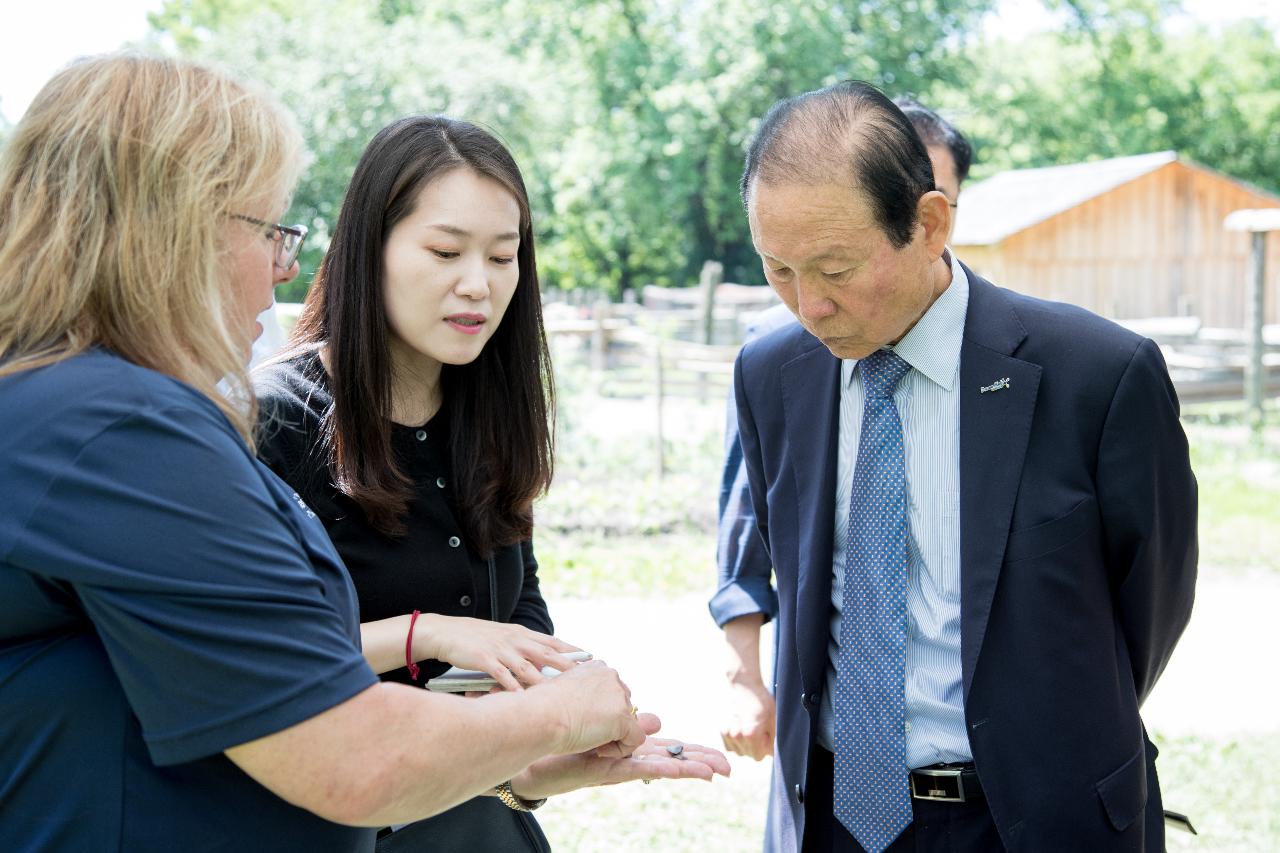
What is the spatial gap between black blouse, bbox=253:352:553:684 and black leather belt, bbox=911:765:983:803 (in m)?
0.82

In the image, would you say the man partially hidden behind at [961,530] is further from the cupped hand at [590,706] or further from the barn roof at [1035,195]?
the barn roof at [1035,195]

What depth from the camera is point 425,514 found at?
7.56 ft

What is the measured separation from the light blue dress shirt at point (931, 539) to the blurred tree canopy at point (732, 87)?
26.2m

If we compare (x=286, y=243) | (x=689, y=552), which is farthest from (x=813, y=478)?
(x=689, y=552)

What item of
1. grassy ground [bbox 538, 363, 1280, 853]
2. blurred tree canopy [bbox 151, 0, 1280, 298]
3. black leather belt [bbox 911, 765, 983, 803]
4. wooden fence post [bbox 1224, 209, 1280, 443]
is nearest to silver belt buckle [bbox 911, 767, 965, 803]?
black leather belt [bbox 911, 765, 983, 803]

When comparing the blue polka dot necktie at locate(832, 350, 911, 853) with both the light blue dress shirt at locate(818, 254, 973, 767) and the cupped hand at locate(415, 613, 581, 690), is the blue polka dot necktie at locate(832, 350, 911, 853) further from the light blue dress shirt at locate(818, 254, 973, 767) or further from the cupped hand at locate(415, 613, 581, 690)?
the cupped hand at locate(415, 613, 581, 690)

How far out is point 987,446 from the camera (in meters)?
2.26

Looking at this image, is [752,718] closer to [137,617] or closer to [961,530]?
[961,530]

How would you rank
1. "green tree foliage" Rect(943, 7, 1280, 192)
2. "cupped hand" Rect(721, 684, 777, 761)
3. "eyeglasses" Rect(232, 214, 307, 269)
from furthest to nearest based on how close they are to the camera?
"green tree foliage" Rect(943, 7, 1280, 192)
"cupped hand" Rect(721, 684, 777, 761)
"eyeglasses" Rect(232, 214, 307, 269)

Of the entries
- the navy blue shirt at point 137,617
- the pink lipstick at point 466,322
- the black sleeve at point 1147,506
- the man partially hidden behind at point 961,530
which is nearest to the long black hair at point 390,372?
the pink lipstick at point 466,322

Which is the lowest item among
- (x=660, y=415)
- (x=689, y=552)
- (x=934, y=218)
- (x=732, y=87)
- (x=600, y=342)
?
(x=600, y=342)

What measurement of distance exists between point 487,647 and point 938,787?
84 cm

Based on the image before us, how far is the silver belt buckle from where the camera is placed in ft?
7.36

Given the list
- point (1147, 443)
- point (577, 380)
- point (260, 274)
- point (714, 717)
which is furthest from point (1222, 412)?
point (260, 274)
